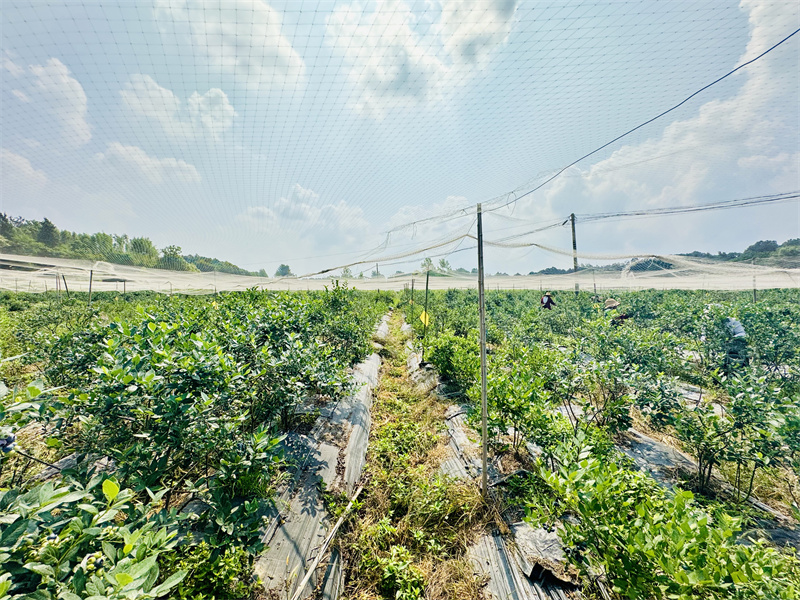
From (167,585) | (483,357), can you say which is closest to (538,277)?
(483,357)

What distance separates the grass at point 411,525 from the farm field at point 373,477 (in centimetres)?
2

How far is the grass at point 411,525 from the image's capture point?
2.17m

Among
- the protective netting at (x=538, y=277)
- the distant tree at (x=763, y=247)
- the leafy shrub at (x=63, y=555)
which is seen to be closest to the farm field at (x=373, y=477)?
the leafy shrub at (x=63, y=555)

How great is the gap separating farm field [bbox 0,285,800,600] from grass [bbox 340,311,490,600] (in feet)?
0.06

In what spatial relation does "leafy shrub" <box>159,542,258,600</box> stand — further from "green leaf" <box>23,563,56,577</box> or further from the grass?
the grass

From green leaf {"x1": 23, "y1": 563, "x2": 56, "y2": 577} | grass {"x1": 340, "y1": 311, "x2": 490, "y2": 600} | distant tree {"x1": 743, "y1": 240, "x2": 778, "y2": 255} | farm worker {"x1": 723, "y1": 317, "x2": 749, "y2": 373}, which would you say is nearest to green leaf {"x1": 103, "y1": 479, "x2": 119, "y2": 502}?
green leaf {"x1": 23, "y1": 563, "x2": 56, "y2": 577}

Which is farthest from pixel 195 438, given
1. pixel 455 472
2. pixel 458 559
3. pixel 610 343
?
pixel 610 343

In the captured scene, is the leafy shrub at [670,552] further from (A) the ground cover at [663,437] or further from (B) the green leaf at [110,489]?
(B) the green leaf at [110,489]

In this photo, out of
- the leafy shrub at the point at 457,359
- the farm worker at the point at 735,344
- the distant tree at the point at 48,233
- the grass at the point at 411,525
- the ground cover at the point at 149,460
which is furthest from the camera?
the distant tree at the point at 48,233

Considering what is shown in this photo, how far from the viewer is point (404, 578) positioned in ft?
7.11

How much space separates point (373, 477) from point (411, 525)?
2.18ft

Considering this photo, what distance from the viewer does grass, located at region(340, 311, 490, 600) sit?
→ 7.12 feet

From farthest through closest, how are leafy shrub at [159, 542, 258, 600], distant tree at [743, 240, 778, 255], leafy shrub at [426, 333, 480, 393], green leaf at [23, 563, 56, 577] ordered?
distant tree at [743, 240, 778, 255] → leafy shrub at [426, 333, 480, 393] → leafy shrub at [159, 542, 258, 600] → green leaf at [23, 563, 56, 577]

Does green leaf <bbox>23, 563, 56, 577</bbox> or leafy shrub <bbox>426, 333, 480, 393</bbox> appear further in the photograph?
leafy shrub <bbox>426, 333, 480, 393</bbox>
